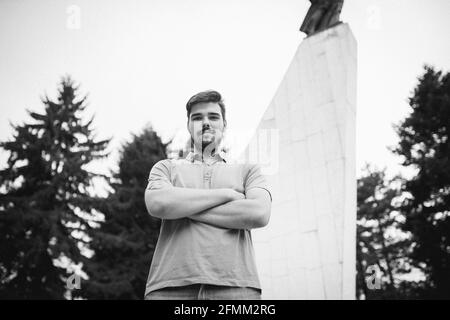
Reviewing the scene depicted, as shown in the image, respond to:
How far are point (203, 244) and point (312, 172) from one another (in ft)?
11.7

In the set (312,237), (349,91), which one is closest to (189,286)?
(312,237)

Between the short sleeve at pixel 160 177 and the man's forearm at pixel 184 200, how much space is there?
0.18ft

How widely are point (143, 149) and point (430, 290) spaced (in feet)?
36.9

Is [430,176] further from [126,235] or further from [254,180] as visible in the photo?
[254,180]

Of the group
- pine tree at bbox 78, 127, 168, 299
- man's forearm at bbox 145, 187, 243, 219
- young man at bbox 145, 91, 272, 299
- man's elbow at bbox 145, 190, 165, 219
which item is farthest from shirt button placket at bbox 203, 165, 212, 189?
pine tree at bbox 78, 127, 168, 299

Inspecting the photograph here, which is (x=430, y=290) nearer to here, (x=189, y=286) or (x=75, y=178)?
(x=189, y=286)

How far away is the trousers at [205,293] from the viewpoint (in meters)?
1.32

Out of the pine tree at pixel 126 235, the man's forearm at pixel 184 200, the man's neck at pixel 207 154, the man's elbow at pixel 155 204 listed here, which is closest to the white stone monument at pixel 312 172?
the man's neck at pixel 207 154

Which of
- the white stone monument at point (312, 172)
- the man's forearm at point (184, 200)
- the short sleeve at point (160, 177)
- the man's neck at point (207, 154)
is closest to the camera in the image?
the man's forearm at point (184, 200)

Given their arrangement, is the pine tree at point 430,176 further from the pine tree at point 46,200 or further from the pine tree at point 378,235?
the pine tree at point 46,200

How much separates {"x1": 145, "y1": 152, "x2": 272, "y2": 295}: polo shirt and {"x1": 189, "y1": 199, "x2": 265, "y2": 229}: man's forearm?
26 millimetres

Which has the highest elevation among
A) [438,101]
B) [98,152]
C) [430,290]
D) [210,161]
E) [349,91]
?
[438,101]

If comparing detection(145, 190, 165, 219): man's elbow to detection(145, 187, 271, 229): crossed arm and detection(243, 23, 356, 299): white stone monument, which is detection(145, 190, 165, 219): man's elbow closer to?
detection(145, 187, 271, 229): crossed arm
